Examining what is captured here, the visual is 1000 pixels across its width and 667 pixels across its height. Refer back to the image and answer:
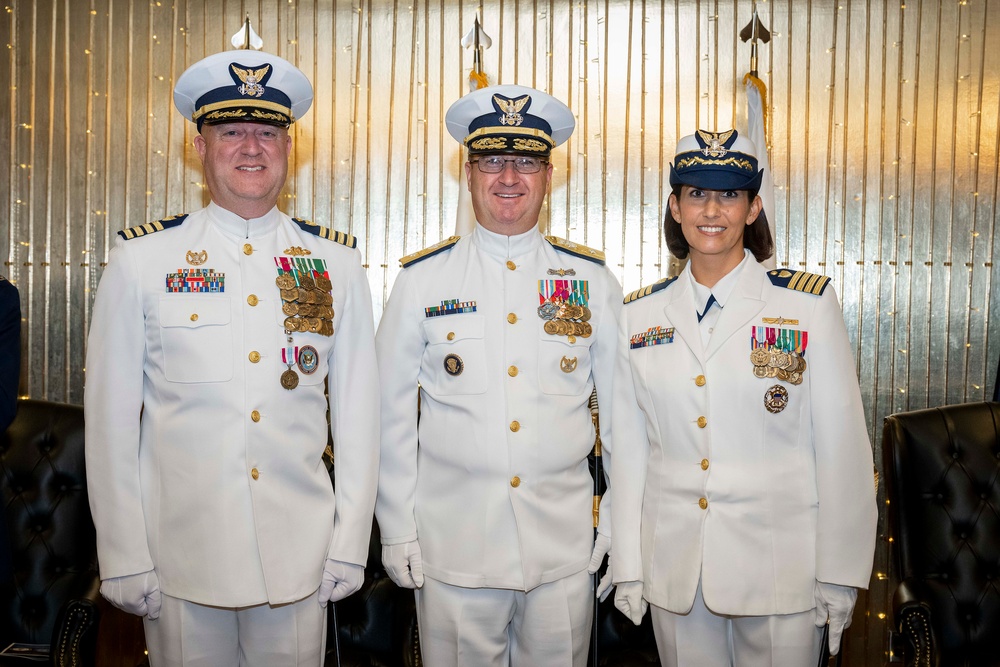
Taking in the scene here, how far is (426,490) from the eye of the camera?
2703 mm

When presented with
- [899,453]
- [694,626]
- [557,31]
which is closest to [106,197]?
[557,31]

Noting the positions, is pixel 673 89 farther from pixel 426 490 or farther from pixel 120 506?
pixel 120 506

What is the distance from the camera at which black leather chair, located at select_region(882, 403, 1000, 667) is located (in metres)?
3.05

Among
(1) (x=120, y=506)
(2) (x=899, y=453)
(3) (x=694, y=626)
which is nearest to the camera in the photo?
(1) (x=120, y=506)

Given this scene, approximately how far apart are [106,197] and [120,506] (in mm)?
2287

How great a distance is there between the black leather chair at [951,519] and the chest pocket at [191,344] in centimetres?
232

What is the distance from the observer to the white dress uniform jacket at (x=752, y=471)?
2.37m

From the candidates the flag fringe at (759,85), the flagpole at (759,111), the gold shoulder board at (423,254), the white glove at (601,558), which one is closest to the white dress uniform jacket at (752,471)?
the white glove at (601,558)

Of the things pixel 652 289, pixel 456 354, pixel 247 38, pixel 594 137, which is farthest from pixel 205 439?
pixel 594 137

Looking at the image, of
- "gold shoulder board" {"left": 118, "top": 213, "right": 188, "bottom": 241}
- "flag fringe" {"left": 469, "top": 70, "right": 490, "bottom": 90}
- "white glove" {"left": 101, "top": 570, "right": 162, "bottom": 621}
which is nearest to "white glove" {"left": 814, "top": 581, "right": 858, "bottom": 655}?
"white glove" {"left": 101, "top": 570, "right": 162, "bottom": 621}

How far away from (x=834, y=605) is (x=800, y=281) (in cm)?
90

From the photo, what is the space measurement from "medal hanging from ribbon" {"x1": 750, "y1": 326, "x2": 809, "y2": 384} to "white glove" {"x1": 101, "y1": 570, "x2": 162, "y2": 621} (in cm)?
172

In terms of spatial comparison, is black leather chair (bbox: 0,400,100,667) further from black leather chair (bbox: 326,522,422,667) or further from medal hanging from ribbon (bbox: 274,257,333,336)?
medal hanging from ribbon (bbox: 274,257,333,336)

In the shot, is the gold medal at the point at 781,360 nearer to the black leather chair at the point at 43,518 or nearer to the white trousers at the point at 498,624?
the white trousers at the point at 498,624
